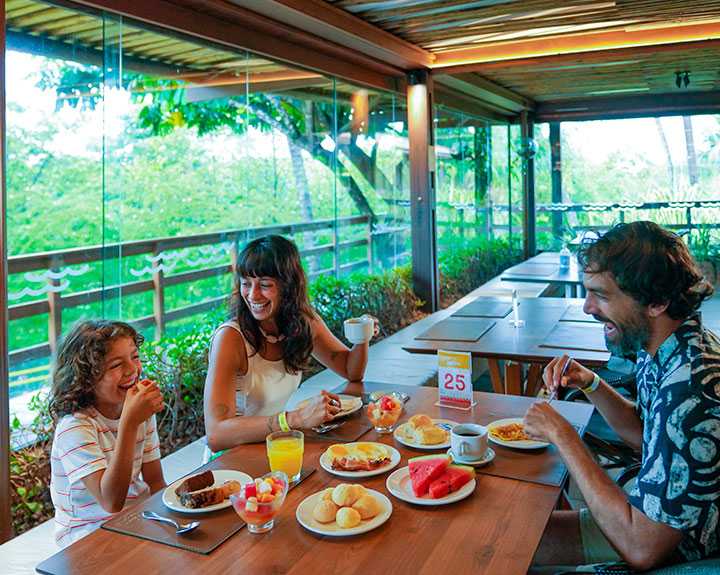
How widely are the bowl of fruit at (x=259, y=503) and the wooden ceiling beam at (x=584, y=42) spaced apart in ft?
18.0

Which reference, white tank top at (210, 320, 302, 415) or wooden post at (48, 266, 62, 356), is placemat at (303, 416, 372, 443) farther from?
wooden post at (48, 266, 62, 356)

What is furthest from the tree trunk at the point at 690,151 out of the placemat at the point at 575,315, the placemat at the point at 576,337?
the placemat at the point at 576,337

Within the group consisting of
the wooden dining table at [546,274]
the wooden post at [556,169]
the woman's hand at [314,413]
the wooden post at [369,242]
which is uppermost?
the wooden post at [556,169]

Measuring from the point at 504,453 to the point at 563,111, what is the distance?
9.70 meters

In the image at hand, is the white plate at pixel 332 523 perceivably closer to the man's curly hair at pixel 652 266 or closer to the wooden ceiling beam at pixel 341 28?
the man's curly hair at pixel 652 266

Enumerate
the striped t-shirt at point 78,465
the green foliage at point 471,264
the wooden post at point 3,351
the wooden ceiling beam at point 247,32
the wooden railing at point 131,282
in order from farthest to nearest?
the green foliage at point 471,264 < the wooden ceiling beam at point 247,32 < the wooden railing at point 131,282 < the wooden post at point 3,351 < the striped t-shirt at point 78,465

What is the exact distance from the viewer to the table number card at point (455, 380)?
2.21 metres

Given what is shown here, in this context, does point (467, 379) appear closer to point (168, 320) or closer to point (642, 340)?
point (642, 340)

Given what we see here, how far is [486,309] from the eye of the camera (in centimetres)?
432

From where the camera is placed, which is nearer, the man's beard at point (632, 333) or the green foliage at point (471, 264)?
the man's beard at point (632, 333)

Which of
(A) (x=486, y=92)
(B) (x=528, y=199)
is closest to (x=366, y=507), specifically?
(A) (x=486, y=92)

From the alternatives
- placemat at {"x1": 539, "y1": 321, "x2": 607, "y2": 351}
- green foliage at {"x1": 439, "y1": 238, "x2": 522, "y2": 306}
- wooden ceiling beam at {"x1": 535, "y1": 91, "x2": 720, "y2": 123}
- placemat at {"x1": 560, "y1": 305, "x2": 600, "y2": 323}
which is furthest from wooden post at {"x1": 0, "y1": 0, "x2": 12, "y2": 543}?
wooden ceiling beam at {"x1": 535, "y1": 91, "x2": 720, "y2": 123}

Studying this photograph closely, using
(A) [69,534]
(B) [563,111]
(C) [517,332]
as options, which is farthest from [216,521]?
(B) [563,111]

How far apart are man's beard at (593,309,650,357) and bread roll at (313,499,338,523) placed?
0.82 meters
